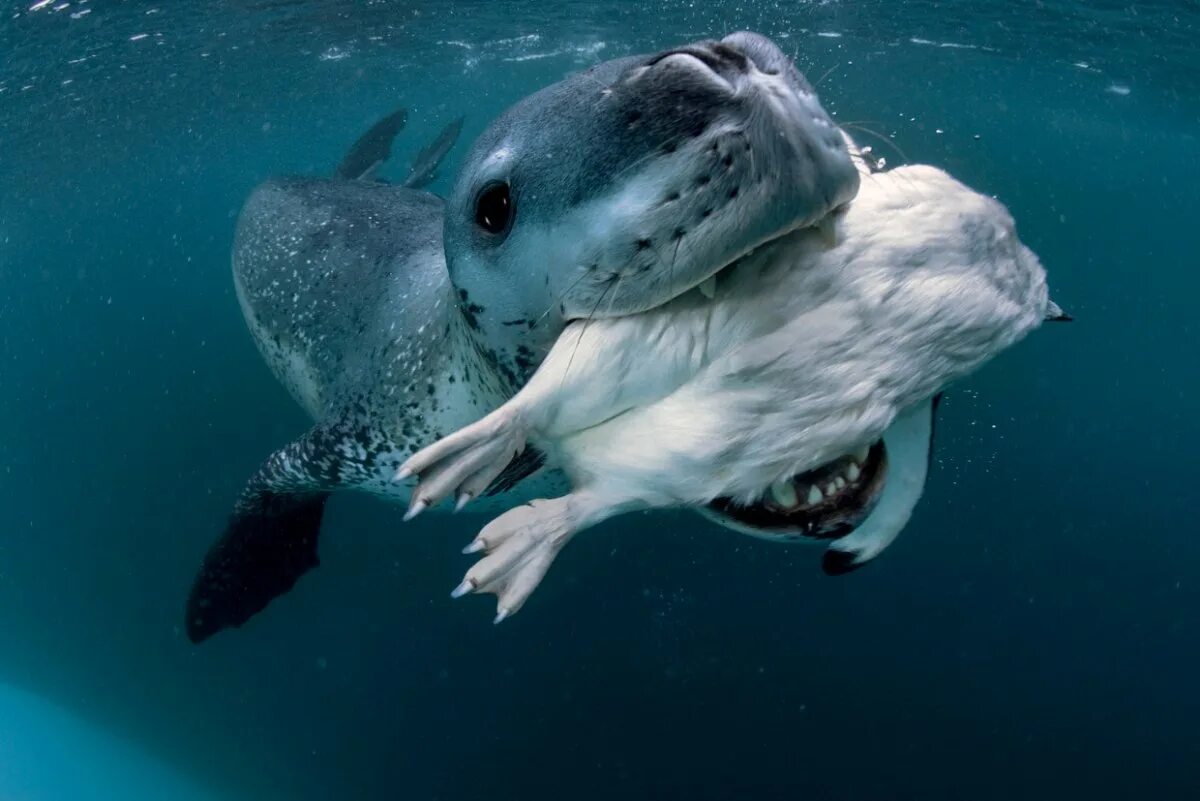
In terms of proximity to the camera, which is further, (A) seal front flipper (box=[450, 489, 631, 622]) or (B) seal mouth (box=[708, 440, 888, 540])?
(B) seal mouth (box=[708, 440, 888, 540])

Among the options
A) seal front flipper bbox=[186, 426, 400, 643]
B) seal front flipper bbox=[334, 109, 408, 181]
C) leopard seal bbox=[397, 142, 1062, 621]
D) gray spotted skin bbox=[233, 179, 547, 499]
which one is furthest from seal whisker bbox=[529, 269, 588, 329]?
seal front flipper bbox=[334, 109, 408, 181]

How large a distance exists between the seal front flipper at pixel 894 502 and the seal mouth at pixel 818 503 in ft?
1.15

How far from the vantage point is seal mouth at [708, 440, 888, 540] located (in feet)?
6.73

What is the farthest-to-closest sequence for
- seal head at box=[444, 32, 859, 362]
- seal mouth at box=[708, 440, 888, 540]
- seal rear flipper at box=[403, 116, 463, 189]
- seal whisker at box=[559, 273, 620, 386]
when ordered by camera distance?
seal rear flipper at box=[403, 116, 463, 189]
seal mouth at box=[708, 440, 888, 540]
seal whisker at box=[559, 273, 620, 386]
seal head at box=[444, 32, 859, 362]

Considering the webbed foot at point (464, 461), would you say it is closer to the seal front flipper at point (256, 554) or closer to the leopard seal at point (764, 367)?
the leopard seal at point (764, 367)

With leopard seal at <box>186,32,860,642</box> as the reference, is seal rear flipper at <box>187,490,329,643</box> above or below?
below

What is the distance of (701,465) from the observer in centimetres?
183

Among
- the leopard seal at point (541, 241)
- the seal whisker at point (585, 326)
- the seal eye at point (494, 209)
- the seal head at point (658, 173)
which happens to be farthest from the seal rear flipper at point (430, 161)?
the seal whisker at point (585, 326)

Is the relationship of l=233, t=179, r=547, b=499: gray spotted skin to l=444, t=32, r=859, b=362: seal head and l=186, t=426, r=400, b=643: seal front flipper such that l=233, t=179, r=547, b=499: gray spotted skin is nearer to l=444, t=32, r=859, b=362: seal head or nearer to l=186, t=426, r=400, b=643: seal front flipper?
l=186, t=426, r=400, b=643: seal front flipper

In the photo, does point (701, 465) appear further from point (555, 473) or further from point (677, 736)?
point (677, 736)

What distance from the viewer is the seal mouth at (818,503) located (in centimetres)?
205

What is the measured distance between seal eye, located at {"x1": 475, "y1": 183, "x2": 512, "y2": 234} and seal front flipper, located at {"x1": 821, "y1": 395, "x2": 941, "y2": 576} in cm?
137

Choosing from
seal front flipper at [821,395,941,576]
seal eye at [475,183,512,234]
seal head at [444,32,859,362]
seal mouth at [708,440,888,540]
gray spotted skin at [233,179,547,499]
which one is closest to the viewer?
seal head at [444,32,859,362]

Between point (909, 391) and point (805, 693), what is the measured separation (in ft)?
28.0
